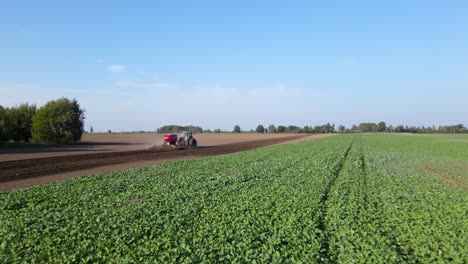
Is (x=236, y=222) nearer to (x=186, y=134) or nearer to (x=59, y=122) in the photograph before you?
(x=186, y=134)

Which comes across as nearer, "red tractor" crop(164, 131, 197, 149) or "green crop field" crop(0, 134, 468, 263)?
"green crop field" crop(0, 134, 468, 263)

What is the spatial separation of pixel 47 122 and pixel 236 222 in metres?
60.7

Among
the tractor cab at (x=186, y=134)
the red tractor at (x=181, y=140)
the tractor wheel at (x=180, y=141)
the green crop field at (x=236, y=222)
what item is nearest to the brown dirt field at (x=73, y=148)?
the red tractor at (x=181, y=140)

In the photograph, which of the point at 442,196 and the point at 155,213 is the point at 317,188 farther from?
the point at 155,213

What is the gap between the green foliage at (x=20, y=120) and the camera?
188 ft

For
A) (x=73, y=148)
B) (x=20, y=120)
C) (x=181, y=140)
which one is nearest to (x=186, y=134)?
(x=181, y=140)

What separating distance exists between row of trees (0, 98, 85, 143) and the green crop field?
166ft

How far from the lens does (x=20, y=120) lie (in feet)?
200

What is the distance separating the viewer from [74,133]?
211 feet

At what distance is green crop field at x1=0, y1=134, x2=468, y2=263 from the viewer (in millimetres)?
7176

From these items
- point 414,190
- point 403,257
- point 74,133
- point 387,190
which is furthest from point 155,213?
point 74,133

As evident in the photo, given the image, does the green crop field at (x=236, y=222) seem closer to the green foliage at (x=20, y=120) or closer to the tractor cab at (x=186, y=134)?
the tractor cab at (x=186, y=134)

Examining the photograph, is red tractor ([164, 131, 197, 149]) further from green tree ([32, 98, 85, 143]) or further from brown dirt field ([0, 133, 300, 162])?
green tree ([32, 98, 85, 143])

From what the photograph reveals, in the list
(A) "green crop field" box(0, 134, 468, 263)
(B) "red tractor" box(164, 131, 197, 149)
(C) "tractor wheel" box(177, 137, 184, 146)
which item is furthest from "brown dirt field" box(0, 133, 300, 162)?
(A) "green crop field" box(0, 134, 468, 263)
